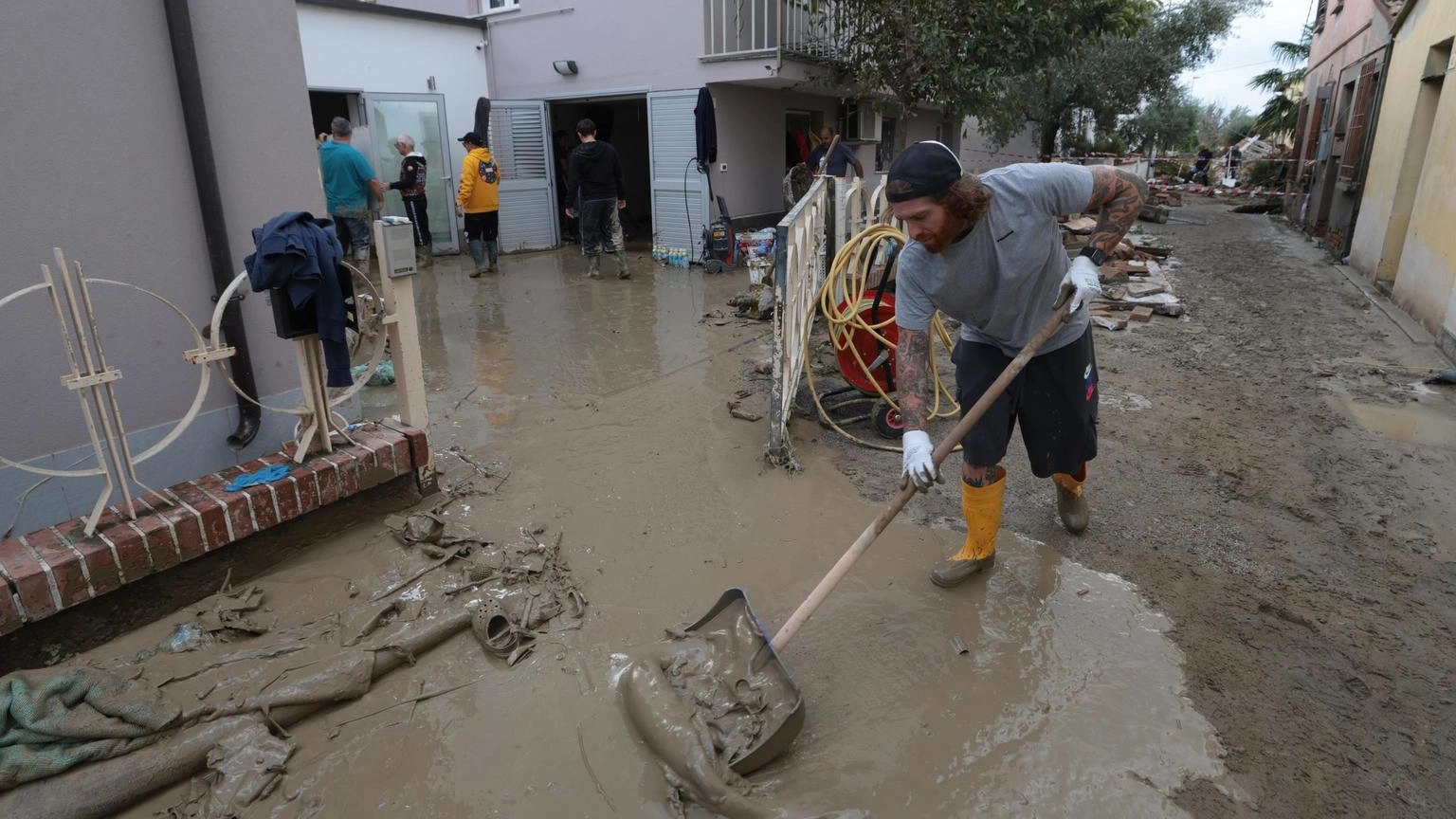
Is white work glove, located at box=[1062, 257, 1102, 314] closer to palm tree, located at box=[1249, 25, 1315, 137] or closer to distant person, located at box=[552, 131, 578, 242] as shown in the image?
distant person, located at box=[552, 131, 578, 242]

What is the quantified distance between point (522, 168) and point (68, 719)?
10.2m

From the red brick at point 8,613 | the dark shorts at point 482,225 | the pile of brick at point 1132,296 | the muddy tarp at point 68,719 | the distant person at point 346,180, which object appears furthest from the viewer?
the dark shorts at point 482,225

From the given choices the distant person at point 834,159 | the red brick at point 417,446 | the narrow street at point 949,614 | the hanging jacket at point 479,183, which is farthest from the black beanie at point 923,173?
the hanging jacket at point 479,183

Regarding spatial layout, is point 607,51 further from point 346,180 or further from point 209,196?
point 209,196

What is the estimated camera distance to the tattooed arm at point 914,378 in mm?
2701

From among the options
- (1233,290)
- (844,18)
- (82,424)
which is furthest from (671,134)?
(82,424)

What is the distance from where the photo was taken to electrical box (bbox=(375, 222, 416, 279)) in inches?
128

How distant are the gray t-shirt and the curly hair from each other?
5 centimetres

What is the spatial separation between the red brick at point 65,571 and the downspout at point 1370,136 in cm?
1275

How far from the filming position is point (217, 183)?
3328 millimetres

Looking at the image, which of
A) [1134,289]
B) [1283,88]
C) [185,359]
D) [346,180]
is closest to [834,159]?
[1134,289]

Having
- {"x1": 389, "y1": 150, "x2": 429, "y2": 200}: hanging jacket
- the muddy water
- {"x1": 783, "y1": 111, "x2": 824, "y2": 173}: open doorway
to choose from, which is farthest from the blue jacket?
{"x1": 783, "y1": 111, "x2": 824, "y2": 173}: open doorway

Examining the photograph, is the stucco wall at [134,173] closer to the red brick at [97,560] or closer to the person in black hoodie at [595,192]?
the red brick at [97,560]

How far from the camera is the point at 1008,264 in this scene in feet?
8.50
